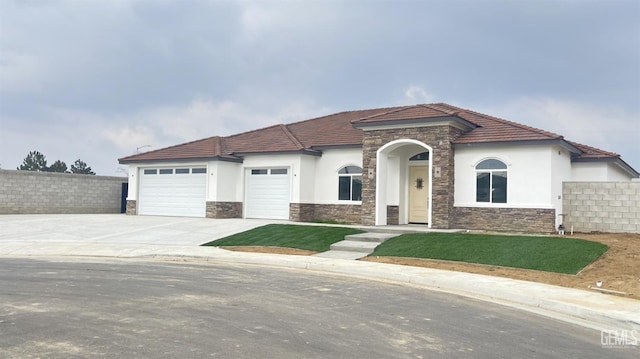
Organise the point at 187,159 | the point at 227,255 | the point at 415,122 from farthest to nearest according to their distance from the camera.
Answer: the point at 187,159, the point at 415,122, the point at 227,255

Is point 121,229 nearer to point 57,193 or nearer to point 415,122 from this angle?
point 57,193

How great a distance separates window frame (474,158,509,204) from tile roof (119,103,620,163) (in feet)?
3.17

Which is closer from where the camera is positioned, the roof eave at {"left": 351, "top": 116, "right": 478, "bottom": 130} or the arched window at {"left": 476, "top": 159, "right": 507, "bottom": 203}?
the arched window at {"left": 476, "top": 159, "right": 507, "bottom": 203}

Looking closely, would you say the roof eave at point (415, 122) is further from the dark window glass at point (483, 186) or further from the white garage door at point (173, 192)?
the white garage door at point (173, 192)

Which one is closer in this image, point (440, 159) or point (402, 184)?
point (440, 159)

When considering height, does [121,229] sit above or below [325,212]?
below

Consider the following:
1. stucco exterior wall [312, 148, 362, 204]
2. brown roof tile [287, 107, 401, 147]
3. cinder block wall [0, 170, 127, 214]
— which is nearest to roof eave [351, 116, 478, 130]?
brown roof tile [287, 107, 401, 147]

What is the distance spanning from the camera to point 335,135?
26094 millimetres

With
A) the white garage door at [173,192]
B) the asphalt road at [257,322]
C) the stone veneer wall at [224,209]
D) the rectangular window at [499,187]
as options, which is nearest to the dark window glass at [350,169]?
the stone veneer wall at [224,209]

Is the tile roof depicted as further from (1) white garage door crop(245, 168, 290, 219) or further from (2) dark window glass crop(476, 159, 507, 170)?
(1) white garage door crop(245, 168, 290, 219)

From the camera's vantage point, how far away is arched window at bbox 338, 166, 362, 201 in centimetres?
2412

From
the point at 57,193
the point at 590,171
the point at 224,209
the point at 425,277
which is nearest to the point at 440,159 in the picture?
the point at 590,171

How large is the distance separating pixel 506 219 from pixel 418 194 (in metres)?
4.31

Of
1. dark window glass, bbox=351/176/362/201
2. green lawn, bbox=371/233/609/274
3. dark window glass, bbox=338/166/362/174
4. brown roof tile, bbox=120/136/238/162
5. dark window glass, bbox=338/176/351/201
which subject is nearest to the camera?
green lawn, bbox=371/233/609/274
